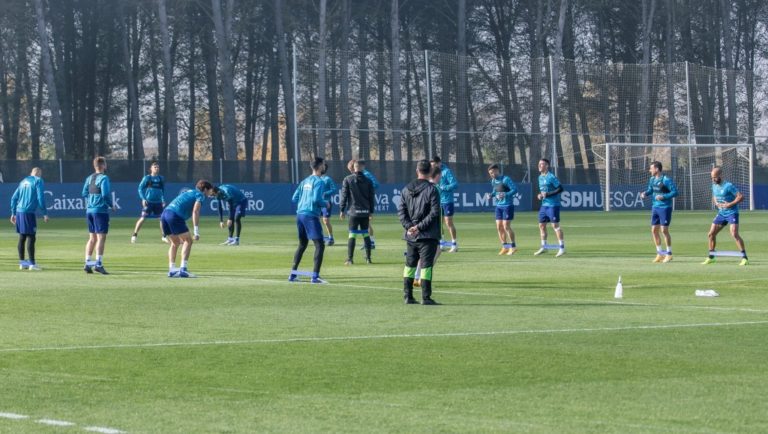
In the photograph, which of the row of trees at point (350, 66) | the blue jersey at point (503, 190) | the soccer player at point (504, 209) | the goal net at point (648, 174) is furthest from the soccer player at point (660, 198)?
the row of trees at point (350, 66)

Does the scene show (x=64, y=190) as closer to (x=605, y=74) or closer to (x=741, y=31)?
(x=605, y=74)

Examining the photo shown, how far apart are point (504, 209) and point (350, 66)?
34271mm

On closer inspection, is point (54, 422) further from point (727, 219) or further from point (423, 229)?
point (727, 219)

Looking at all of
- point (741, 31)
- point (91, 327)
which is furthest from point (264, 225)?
point (741, 31)

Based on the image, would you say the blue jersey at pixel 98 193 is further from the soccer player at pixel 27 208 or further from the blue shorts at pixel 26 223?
the blue shorts at pixel 26 223

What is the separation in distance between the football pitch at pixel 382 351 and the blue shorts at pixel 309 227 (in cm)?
79

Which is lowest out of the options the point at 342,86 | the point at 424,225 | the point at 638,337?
the point at 638,337

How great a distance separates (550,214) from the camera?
28469 mm

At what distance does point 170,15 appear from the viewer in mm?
76438

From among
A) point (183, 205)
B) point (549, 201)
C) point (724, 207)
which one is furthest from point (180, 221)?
point (724, 207)

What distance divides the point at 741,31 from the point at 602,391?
3255 inches

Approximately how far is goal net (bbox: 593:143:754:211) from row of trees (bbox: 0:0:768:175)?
1.25 m

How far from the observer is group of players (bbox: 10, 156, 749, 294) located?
17125 millimetres

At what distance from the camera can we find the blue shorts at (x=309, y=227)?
795 inches
